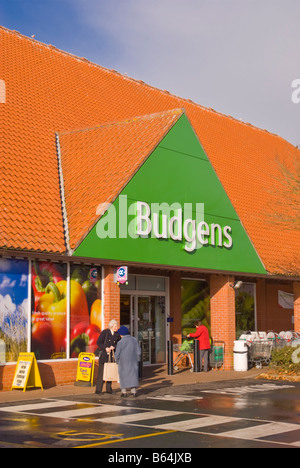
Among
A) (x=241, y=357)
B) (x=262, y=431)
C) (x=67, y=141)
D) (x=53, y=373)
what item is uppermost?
(x=67, y=141)

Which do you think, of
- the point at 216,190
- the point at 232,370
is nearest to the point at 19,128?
the point at 216,190

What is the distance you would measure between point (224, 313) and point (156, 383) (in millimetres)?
5702

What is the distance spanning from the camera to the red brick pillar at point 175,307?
25.3m

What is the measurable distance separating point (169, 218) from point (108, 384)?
21.2 feet

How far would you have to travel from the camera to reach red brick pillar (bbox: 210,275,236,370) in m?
24.0

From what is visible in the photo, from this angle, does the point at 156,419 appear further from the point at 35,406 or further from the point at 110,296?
the point at 110,296

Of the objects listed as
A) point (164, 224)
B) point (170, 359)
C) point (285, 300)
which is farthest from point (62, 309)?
point (285, 300)

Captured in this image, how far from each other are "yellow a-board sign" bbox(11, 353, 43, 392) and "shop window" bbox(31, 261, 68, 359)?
0.75 meters

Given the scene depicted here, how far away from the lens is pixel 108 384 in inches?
648

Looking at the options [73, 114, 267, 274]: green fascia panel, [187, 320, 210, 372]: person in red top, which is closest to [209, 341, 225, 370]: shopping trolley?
[187, 320, 210, 372]: person in red top

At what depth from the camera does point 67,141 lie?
22328 millimetres

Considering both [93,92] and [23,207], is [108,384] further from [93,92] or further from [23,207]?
[93,92]

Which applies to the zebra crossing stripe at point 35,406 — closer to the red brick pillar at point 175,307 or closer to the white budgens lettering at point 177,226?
the white budgens lettering at point 177,226

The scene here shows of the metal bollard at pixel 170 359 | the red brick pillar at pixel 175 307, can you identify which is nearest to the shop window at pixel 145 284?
the red brick pillar at pixel 175 307
